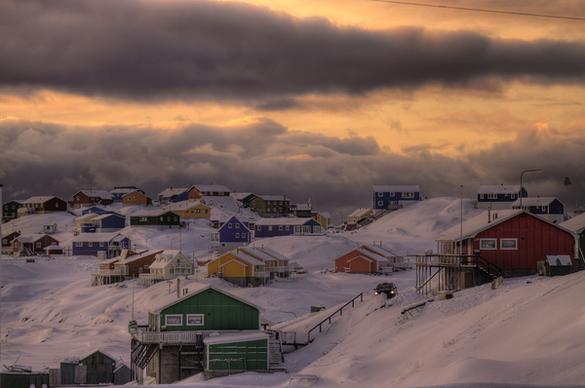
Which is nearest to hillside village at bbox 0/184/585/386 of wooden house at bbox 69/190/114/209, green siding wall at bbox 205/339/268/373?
green siding wall at bbox 205/339/268/373

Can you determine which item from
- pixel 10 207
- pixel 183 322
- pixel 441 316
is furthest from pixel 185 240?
pixel 441 316

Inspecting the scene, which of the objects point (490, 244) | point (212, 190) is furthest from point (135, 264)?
point (212, 190)

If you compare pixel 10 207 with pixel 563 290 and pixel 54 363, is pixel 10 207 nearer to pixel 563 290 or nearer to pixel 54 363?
pixel 54 363

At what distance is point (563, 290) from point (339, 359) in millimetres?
11621

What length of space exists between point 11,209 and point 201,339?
141m

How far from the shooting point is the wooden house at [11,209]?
7154 inches

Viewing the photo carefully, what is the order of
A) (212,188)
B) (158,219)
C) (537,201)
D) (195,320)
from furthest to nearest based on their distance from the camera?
(212,188)
(158,219)
(537,201)
(195,320)

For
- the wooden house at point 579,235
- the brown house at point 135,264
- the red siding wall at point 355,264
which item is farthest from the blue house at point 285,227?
the wooden house at point 579,235

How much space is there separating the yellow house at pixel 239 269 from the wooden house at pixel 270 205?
3651 inches

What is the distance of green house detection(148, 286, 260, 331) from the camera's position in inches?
2112

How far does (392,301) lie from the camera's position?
55.7 m

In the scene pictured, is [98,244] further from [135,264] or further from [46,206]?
[46,206]

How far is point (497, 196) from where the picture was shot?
14750 cm

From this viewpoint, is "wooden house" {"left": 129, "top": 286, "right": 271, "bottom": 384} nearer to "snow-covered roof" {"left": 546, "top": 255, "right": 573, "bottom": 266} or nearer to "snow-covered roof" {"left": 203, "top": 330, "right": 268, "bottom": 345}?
"snow-covered roof" {"left": 203, "top": 330, "right": 268, "bottom": 345}
